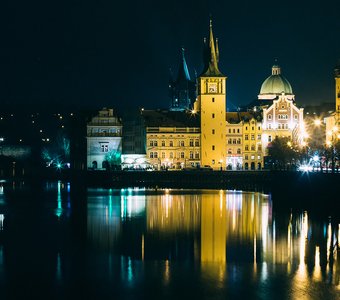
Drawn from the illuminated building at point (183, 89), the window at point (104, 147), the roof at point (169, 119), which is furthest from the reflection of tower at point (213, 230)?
the illuminated building at point (183, 89)

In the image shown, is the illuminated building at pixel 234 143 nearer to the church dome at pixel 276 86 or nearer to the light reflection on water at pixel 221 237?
the church dome at pixel 276 86

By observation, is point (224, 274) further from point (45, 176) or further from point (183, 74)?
point (183, 74)

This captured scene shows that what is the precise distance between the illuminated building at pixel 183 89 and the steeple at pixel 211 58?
142 feet

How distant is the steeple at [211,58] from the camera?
122312 millimetres

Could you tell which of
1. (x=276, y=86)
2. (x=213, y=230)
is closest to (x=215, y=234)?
(x=213, y=230)

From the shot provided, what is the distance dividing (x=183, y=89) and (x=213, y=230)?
121945mm

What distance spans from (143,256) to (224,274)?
5613 millimetres

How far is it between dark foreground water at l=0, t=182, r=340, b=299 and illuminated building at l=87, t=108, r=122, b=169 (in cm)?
5427

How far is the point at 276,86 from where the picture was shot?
448ft

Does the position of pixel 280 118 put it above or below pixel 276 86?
below

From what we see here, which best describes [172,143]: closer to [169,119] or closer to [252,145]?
[169,119]

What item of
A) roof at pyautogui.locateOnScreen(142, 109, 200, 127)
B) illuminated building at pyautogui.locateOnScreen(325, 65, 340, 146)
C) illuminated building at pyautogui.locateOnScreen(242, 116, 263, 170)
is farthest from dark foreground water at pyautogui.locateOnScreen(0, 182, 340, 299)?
illuminated building at pyautogui.locateOnScreen(242, 116, 263, 170)

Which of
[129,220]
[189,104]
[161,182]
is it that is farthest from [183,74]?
[129,220]

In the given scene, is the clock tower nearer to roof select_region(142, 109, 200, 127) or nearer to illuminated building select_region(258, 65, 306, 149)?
roof select_region(142, 109, 200, 127)
